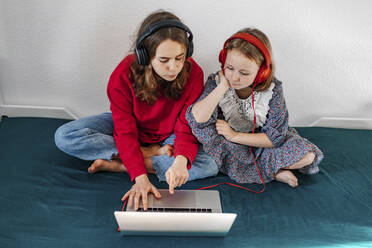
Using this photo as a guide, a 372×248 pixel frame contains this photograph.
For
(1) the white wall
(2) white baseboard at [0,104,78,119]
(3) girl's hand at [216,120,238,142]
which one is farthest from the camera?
(2) white baseboard at [0,104,78,119]

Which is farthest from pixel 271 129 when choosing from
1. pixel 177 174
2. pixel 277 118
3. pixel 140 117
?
pixel 140 117

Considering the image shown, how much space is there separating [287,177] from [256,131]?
221 mm

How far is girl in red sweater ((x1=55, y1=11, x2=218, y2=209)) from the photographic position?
1100mm

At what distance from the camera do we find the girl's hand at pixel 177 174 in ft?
3.15

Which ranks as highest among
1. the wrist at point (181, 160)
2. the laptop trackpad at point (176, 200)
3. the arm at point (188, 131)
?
the arm at point (188, 131)

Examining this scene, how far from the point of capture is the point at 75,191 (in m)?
1.08

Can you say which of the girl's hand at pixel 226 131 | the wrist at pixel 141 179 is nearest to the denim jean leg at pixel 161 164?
the wrist at pixel 141 179

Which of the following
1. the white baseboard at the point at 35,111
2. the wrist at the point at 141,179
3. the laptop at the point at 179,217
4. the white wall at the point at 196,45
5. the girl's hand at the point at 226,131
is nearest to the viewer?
the laptop at the point at 179,217

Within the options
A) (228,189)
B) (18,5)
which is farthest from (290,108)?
(18,5)

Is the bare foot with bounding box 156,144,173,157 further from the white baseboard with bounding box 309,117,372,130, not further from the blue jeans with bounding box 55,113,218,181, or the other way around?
the white baseboard with bounding box 309,117,372,130

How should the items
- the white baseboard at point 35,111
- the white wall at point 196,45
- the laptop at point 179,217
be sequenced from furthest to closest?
the white baseboard at point 35,111, the white wall at point 196,45, the laptop at point 179,217

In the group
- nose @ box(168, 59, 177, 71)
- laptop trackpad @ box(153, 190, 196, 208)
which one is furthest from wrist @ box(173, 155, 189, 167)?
nose @ box(168, 59, 177, 71)

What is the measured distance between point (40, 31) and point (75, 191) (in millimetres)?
782

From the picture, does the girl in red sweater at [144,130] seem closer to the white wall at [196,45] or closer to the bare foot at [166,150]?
the bare foot at [166,150]
